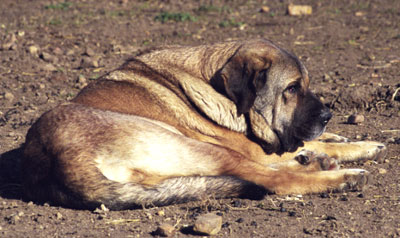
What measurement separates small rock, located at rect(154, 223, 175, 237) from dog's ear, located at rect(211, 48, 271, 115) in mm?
1459

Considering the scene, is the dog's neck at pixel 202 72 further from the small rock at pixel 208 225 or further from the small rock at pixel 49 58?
the small rock at pixel 49 58

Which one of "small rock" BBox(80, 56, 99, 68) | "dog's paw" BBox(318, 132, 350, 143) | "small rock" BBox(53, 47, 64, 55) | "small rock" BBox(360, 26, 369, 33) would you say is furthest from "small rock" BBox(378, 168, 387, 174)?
"small rock" BBox(360, 26, 369, 33)

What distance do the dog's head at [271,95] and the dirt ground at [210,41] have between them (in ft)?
2.55

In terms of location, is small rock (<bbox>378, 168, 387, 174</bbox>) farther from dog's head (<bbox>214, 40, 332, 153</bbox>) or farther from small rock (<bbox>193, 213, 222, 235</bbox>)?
small rock (<bbox>193, 213, 222, 235</bbox>)

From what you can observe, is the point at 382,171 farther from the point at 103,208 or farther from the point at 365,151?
the point at 103,208

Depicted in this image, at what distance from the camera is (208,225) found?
11.9ft

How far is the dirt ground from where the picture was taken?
3.88 m

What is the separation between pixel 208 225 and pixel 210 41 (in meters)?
6.42

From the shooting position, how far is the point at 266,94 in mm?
4855

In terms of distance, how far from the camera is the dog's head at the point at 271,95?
4.77m

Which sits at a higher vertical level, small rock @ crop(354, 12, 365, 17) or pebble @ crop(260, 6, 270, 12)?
pebble @ crop(260, 6, 270, 12)

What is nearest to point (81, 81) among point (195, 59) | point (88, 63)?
point (88, 63)

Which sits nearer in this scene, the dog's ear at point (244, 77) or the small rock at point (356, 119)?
the dog's ear at point (244, 77)

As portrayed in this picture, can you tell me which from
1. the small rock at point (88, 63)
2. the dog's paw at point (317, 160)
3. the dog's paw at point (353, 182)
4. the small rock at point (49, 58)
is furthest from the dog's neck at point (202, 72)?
the small rock at point (49, 58)
